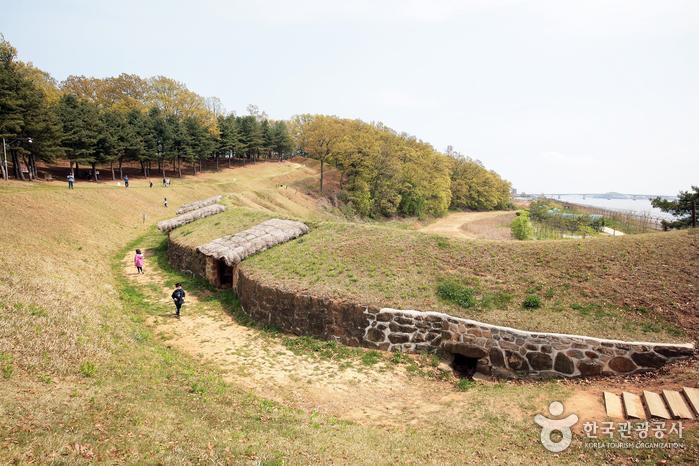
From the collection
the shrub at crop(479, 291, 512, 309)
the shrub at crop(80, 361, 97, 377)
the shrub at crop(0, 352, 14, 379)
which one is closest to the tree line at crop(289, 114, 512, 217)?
the shrub at crop(479, 291, 512, 309)

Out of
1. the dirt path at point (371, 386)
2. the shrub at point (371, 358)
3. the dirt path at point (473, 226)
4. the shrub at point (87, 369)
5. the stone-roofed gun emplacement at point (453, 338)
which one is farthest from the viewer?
the dirt path at point (473, 226)

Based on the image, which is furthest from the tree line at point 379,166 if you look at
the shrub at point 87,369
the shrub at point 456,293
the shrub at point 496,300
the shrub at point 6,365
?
the shrub at point 6,365

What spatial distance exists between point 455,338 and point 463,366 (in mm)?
903

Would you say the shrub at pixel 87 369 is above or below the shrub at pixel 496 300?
below

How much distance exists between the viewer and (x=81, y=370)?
27.8ft

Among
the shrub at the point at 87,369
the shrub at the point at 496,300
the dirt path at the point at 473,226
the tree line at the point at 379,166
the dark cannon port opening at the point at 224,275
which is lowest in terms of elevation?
the dirt path at the point at 473,226

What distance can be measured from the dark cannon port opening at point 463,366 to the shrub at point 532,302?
2.55 m

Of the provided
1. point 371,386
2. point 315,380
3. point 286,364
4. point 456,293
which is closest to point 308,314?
point 286,364

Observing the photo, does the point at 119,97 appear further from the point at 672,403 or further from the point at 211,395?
the point at 672,403

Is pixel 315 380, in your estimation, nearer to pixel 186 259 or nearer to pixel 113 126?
pixel 186 259

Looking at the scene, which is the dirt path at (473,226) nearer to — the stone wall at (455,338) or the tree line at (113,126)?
the stone wall at (455,338)

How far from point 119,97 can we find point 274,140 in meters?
31.6

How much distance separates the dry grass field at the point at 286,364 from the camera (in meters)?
6.69

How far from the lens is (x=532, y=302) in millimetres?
12430
